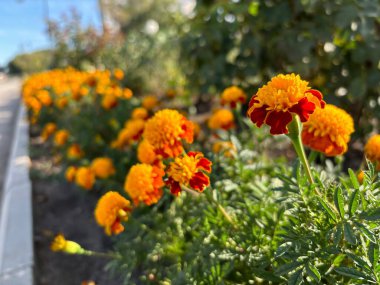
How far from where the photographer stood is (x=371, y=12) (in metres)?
1.93

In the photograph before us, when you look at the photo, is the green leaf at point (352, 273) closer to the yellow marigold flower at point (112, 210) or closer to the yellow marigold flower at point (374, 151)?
the yellow marigold flower at point (374, 151)

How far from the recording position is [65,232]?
2.62 meters

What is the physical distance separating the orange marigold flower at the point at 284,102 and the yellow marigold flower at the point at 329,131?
22 cm

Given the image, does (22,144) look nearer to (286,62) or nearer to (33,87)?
(33,87)

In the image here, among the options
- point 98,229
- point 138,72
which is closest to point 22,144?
point 138,72

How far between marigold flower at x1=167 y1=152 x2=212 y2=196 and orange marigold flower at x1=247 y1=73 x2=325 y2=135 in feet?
0.83

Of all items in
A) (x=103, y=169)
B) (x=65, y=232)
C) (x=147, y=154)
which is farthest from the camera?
(x=65, y=232)

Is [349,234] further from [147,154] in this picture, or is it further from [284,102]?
[147,154]

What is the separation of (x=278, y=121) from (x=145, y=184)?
0.58m

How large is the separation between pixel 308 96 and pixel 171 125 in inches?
16.9

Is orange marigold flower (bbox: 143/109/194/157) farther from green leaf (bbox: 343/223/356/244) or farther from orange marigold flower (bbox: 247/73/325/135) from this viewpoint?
green leaf (bbox: 343/223/356/244)

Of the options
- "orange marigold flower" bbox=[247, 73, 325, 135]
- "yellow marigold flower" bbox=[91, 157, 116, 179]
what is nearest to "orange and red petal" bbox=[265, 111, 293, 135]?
"orange marigold flower" bbox=[247, 73, 325, 135]

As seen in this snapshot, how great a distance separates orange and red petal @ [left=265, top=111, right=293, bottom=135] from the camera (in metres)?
0.86

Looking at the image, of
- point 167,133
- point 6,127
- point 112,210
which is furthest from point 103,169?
point 6,127
